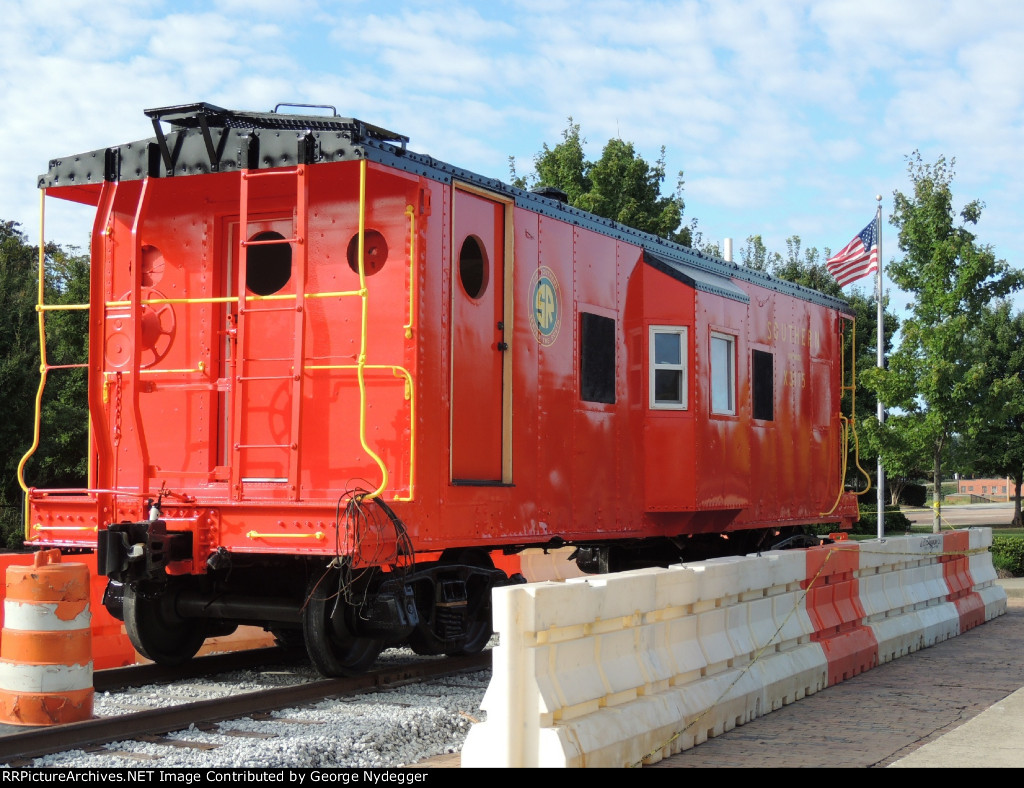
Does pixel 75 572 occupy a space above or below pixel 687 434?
Answer: below

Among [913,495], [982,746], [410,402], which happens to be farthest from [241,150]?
[913,495]

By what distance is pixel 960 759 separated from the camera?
5793 mm

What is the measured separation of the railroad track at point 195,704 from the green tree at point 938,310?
13582 millimetres

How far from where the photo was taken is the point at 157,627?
8625 mm

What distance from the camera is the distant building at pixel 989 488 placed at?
86744 mm

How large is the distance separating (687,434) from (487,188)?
3.20 meters

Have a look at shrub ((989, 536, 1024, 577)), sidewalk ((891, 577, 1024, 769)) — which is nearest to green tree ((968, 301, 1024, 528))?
shrub ((989, 536, 1024, 577))

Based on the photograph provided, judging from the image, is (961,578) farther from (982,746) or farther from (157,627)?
(157,627)

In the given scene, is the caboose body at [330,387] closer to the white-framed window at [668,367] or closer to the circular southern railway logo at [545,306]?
the circular southern railway logo at [545,306]

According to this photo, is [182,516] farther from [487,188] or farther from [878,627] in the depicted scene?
[878,627]

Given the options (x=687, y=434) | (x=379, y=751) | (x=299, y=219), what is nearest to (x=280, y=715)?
(x=379, y=751)

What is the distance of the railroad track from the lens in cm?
625

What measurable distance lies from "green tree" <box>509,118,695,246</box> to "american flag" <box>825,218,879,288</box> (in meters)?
4.61

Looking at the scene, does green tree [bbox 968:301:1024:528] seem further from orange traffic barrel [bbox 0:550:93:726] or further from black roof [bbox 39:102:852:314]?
orange traffic barrel [bbox 0:550:93:726]
